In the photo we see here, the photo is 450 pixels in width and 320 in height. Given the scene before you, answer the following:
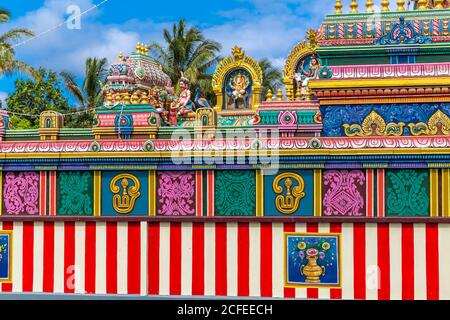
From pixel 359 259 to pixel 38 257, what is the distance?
5085 millimetres

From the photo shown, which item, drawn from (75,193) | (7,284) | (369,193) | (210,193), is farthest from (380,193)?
(7,284)

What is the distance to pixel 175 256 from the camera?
1197 centimetres

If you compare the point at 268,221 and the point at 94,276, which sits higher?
the point at 268,221

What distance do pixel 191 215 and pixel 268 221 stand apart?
121cm

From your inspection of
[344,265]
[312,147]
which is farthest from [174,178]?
[344,265]

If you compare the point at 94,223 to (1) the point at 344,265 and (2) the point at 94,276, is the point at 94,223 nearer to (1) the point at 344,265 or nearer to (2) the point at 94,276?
(2) the point at 94,276

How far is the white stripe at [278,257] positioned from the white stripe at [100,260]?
2697 millimetres

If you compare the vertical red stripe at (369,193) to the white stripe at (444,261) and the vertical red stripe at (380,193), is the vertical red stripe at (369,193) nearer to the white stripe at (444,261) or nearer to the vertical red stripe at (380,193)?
the vertical red stripe at (380,193)

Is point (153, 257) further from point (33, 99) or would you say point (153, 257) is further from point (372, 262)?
point (33, 99)

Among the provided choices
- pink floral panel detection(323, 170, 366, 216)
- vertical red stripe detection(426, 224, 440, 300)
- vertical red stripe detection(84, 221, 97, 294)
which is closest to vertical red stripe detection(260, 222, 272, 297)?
pink floral panel detection(323, 170, 366, 216)

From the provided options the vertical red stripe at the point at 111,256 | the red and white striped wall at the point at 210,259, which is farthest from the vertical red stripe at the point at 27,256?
the vertical red stripe at the point at 111,256

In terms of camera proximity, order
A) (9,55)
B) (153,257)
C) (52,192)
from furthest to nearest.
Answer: (9,55) → (52,192) → (153,257)

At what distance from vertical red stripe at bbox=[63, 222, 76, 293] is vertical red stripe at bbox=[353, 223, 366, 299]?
4416 mm

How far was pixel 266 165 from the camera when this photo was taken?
11.7 m
